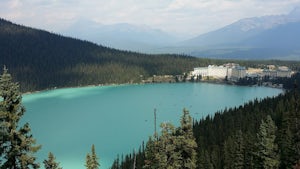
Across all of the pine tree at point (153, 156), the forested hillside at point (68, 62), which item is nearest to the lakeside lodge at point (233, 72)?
the forested hillside at point (68, 62)

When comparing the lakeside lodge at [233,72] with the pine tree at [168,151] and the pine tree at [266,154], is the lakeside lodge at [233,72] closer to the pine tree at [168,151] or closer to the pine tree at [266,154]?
the pine tree at [266,154]

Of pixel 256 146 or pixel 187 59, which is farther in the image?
pixel 187 59

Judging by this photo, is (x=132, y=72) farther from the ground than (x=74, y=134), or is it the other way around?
(x=132, y=72)

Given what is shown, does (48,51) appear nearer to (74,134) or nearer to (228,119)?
(74,134)

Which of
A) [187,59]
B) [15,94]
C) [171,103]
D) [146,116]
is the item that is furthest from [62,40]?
[15,94]

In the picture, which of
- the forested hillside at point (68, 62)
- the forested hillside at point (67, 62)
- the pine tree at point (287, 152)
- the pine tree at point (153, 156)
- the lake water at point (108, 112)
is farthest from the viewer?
the forested hillside at point (67, 62)

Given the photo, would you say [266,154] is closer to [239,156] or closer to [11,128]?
[239,156]

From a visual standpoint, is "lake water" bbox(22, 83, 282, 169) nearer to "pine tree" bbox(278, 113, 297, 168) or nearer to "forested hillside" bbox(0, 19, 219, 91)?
"forested hillside" bbox(0, 19, 219, 91)
